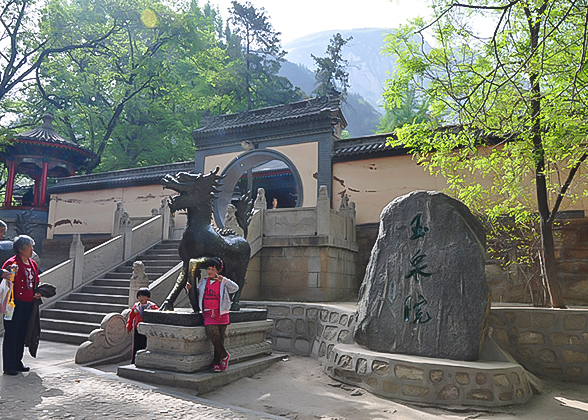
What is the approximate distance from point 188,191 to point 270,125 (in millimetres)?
9791

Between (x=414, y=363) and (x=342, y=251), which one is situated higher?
(x=342, y=251)

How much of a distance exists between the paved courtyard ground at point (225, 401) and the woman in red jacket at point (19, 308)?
239 millimetres

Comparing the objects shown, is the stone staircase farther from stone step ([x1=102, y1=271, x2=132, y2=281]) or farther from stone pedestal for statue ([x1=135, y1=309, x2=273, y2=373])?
stone pedestal for statue ([x1=135, y1=309, x2=273, y2=373])

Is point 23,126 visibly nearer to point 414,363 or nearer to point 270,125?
point 270,125

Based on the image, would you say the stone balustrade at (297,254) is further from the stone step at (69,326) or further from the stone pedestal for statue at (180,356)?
the stone pedestal for statue at (180,356)

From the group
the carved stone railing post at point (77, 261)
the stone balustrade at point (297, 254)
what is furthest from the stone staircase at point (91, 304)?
the stone balustrade at point (297, 254)

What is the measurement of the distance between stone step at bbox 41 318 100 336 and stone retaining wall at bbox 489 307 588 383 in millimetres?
7699

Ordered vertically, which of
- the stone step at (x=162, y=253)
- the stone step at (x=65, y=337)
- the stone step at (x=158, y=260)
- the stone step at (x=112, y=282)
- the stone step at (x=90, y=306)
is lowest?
the stone step at (x=65, y=337)

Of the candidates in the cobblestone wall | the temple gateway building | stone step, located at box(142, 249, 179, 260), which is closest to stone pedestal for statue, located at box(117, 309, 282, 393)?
the cobblestone wall

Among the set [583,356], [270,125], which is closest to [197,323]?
[583,356]

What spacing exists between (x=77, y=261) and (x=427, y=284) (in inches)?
355

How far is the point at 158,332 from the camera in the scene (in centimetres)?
561

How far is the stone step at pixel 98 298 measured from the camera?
9884 millimetres

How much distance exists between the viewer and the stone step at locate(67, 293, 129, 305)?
389 inches
